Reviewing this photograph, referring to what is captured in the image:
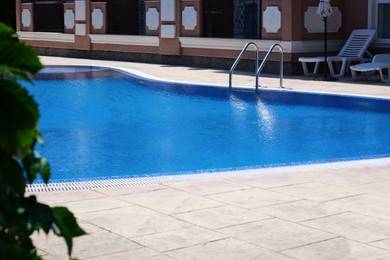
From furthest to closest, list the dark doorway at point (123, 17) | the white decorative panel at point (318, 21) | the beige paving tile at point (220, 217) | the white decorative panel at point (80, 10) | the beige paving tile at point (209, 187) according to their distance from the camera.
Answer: the white decorative panel at point (80, 10) < the dark doorway at point (123, 17) < the white decorative panel at point (318, 21) < the beige paving tile at point (209, 187) < the beige paving tile at point (220, 217)

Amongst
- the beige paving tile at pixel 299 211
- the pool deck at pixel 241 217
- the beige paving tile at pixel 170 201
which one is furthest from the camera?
the beige paving tile at pixel 170 201

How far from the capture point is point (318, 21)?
18.5 metres

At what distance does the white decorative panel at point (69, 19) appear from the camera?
2545 centimetres

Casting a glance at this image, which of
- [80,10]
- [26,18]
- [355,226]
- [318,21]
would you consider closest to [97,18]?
[80,10]

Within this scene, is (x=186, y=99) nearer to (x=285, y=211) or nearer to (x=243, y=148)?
(x=243, y=148)

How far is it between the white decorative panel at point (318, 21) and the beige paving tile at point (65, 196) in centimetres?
1268

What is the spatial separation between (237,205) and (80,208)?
113 centimetres

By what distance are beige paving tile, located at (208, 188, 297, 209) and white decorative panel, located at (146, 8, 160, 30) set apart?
16.2 m

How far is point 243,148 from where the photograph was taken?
33.4 ft

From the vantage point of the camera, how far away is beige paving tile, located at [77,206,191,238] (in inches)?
200

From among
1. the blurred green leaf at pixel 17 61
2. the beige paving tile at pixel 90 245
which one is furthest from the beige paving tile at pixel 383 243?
the blurred green leaf at pixel 17 61

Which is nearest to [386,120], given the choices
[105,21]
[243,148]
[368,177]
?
[243,148]

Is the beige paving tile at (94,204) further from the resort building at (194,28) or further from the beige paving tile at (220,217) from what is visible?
the resort building at (194,28)

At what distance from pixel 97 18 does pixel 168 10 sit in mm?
3812
